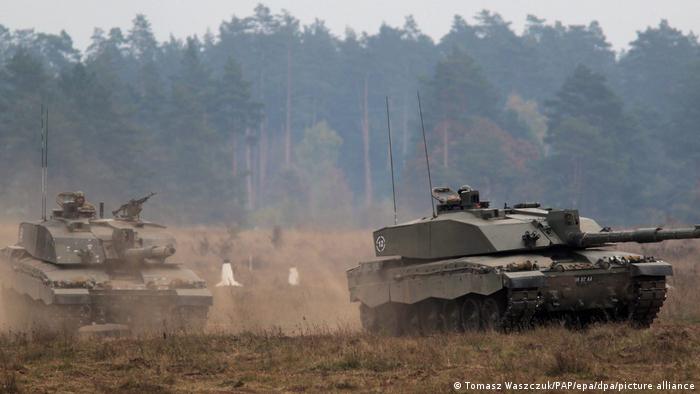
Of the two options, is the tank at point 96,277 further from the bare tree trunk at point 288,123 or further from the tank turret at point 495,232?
the bare tree trunk at point 288,123

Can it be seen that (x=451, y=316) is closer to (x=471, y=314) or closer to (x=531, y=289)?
(x=471, y=314)

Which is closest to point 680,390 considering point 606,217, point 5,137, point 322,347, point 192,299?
point 322,347

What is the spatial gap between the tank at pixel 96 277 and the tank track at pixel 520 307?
5.86 m

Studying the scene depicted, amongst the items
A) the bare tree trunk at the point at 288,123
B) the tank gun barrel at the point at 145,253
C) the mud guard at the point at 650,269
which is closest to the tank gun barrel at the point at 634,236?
the mud guard at the point at 650,269

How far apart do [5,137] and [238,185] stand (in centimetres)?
2048

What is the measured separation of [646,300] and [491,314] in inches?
96.8

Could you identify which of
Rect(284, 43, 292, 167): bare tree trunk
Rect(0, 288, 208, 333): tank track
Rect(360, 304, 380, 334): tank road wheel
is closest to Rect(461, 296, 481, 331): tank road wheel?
Rect(360, 304, 380, 334): tank road wheel

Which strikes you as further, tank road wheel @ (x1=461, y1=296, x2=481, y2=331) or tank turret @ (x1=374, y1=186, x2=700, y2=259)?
tank turret @ (x1=374, y1=186, x2=700, y2=259)

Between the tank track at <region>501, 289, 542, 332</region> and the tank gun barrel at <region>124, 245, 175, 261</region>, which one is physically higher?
the tank gun barrel at <region>124, 245, 175, 261</region>

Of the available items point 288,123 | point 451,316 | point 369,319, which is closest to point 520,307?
point 451,316

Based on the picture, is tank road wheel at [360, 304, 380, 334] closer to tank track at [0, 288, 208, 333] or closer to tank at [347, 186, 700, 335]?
tank at [347, 186, 700, 335]

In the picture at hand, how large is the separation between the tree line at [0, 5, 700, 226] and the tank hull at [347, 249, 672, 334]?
39538 mm

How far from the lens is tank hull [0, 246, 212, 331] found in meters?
21.8

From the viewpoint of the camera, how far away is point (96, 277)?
22922 mm
